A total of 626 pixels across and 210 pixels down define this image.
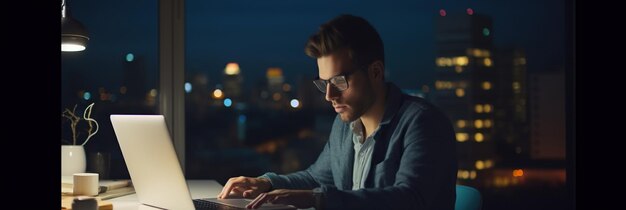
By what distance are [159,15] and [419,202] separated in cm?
184

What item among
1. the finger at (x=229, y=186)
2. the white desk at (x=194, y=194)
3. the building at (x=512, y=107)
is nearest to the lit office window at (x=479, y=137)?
the building at (x=512, y=107)

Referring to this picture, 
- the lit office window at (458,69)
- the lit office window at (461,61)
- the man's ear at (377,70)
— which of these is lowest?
the man's ear at (377,70)

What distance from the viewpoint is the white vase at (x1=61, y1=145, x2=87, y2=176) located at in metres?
2.77

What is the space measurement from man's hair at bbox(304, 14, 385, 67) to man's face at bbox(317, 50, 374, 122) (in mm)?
23

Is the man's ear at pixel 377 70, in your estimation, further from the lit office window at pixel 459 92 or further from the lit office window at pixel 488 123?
the lit office window at pixel 488 123

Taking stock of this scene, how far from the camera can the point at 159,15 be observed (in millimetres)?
3475

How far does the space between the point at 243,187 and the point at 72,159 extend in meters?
0.87

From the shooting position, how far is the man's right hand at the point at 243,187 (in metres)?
2.19

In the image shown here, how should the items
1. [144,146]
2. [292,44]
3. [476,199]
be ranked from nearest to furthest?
[144,146], [476,199], [292,44]

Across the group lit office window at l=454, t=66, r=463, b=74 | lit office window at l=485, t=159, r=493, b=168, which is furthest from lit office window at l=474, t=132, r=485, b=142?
lit office window at l=454, t=66, r=463, b=74

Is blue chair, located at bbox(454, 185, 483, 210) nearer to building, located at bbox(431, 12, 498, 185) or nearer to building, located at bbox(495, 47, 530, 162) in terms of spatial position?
building, located at bbox(431, 12, 498, 185)

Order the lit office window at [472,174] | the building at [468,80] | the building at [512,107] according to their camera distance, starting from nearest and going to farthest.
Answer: the building at [468,80]
the building at [512,107]
the lit office window at [472,174]
